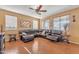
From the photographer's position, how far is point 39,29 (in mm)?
3066

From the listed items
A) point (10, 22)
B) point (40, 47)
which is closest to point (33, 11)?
point (10, 22)

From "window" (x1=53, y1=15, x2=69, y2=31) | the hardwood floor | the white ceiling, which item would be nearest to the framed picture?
the white ceiling

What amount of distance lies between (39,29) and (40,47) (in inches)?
19.8

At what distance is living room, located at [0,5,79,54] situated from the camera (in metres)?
2.84

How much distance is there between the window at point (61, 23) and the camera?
2.93 metres

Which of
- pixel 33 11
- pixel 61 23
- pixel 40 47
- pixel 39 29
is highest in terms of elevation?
pixel 33 11

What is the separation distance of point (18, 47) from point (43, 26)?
900 millimetres

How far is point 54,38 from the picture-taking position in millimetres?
3037

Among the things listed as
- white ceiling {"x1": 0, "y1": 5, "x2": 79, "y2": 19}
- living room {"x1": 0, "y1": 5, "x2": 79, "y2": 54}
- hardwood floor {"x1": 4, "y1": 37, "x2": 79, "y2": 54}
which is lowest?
hardwood floor {"x1": 4, "y1": 37, "x2": 79, "y2": 54}

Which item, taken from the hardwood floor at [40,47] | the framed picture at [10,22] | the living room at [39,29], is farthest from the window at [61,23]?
the framed picture at [10,22]

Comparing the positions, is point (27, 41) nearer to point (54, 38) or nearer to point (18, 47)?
point (18, 47)

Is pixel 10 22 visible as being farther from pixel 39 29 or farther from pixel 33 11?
pixel 39 29

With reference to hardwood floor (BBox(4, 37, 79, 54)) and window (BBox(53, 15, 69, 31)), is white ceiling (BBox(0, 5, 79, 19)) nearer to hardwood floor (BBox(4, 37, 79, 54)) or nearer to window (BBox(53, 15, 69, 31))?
window (BBox(53, 15, 69, 31))

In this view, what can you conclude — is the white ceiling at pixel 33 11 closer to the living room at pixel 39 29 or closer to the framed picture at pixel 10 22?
the living room at pixel 39 29
